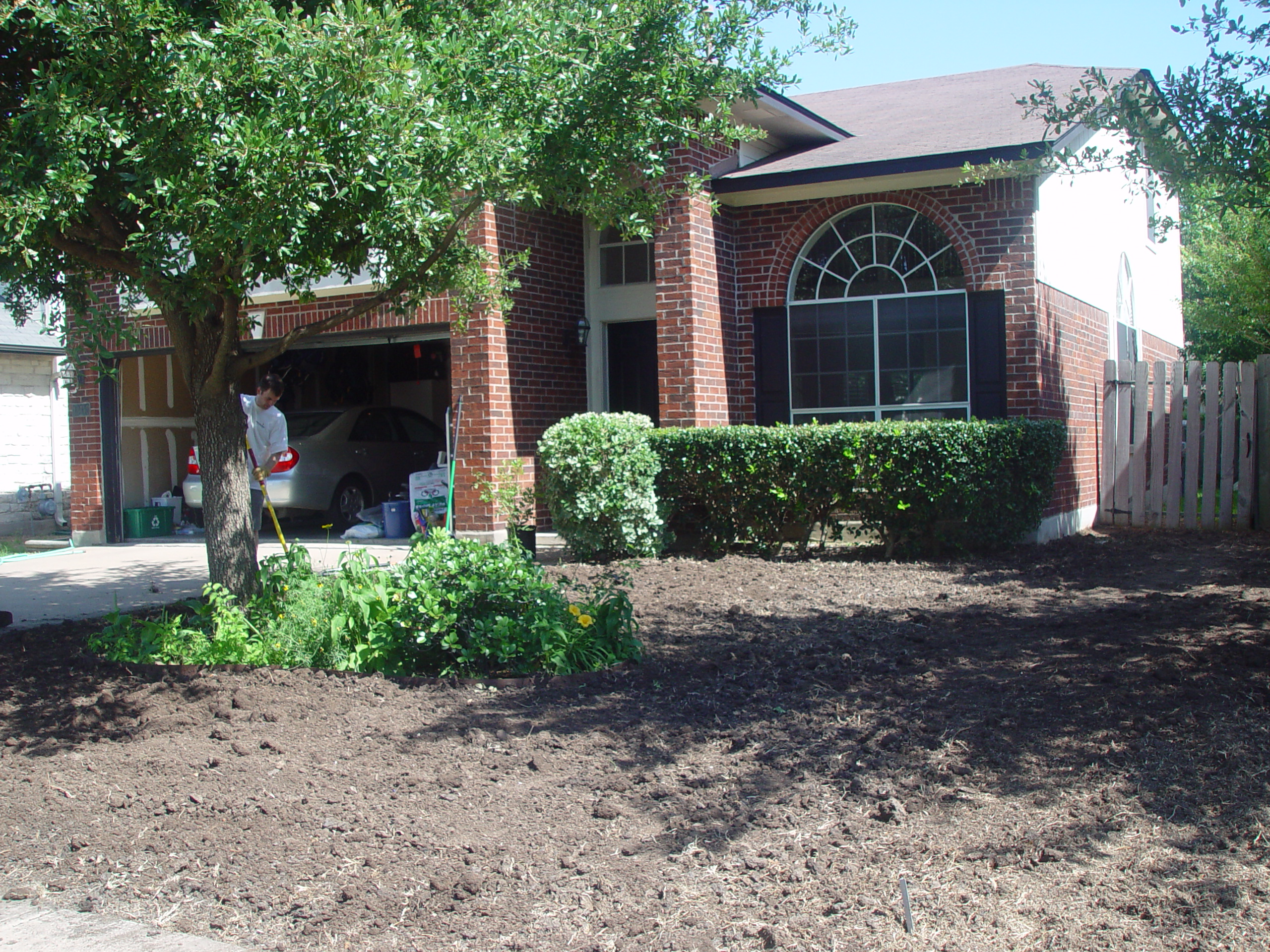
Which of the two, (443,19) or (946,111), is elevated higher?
(946,111)

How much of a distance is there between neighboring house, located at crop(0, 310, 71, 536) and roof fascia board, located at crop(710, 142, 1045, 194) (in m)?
10.5

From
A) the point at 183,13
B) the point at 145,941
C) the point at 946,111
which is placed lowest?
the point at 145,941

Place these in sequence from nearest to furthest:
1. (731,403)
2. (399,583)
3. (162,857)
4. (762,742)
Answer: (162,857)
(762,742)
(399,583)
(731,403)

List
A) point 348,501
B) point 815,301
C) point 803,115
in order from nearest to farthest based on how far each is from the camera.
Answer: point 815,301
point 803,115
point 348,501

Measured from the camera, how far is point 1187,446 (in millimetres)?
10906

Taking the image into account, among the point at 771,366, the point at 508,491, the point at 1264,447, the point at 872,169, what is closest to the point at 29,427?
the point at 508,491

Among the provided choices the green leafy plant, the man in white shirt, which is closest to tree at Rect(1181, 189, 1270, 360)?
the green leafy plant

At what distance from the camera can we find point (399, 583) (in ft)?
17.7

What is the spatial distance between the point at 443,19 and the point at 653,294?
6.05m

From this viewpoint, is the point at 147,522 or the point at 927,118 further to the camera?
the point at 147,522

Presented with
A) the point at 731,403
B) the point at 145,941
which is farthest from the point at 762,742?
the point at 731,403

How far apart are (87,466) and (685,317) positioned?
8.11 metres

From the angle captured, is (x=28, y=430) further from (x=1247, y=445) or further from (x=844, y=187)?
(x=1247, y=445)

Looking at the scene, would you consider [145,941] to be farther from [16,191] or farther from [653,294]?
[653,294]
